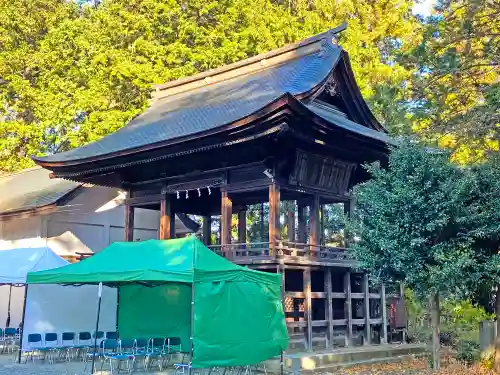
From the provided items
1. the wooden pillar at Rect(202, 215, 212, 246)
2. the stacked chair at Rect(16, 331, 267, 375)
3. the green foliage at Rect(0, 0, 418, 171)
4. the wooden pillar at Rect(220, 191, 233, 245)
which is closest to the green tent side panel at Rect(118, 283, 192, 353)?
the stacked chair at Rect(16, 331, 267, 375)

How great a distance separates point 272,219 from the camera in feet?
44.0

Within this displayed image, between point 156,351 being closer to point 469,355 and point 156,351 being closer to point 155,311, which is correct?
point 155,311

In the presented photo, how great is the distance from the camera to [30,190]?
835 inches

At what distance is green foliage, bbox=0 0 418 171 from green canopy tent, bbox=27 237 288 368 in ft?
46.0

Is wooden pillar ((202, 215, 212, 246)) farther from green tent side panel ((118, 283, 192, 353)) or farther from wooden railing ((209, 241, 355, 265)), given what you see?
green tent side panel ((118, 283, 192, 353))

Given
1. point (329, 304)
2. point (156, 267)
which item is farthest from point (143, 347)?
point (329, 304)

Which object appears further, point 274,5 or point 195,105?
point 274,5

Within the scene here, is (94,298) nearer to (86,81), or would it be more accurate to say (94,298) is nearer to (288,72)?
(288,72)

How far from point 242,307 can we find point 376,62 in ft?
58.5

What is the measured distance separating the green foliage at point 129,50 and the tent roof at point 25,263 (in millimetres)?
9964

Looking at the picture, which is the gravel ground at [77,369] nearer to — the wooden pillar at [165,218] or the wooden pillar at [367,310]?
the wooden pillar at [367,310]

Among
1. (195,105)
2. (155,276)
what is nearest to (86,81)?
(195,105)

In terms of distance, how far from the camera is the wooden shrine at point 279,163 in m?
13.3

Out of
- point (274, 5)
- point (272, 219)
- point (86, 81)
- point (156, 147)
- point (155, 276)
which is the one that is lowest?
point (155, 276)
